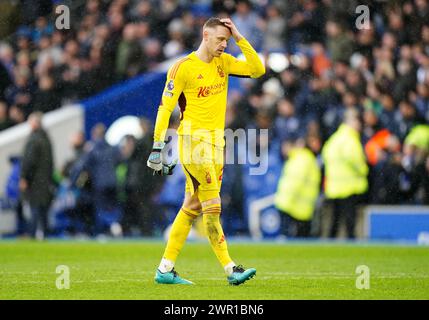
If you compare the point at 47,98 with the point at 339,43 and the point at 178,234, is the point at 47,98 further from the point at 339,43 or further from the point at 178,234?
the point at 178,234

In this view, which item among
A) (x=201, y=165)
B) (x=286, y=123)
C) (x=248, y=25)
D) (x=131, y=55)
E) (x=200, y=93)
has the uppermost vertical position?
(x=248, y=25)

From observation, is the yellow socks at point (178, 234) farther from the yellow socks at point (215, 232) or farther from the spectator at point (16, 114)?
the spectator at point (16, 114)

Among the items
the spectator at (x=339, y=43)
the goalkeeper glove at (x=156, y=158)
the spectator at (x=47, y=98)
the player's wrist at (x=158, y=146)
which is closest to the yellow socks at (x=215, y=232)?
the goalkeeper glove at (x=156, y=158)

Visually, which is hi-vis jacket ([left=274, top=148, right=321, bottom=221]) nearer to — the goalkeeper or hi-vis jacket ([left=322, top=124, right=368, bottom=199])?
hi-vis jacket ([left=322, top=124, right=368, bottom=199])

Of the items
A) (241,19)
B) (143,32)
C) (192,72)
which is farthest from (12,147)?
(192,72)

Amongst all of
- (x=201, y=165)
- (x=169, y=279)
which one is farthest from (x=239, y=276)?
(x=201, y=165)

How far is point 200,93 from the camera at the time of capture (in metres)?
10.2

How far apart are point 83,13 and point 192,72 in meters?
15.3

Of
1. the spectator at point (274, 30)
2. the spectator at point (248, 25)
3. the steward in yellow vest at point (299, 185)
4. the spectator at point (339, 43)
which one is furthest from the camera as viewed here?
the spectator at point (248, 25)

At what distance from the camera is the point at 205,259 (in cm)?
1411

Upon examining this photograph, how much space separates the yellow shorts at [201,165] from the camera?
10.1 metres

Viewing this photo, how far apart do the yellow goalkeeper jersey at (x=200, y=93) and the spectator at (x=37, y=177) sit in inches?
362

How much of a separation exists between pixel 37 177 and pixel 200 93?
9.56 m

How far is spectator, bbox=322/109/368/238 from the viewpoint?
18.8 m
